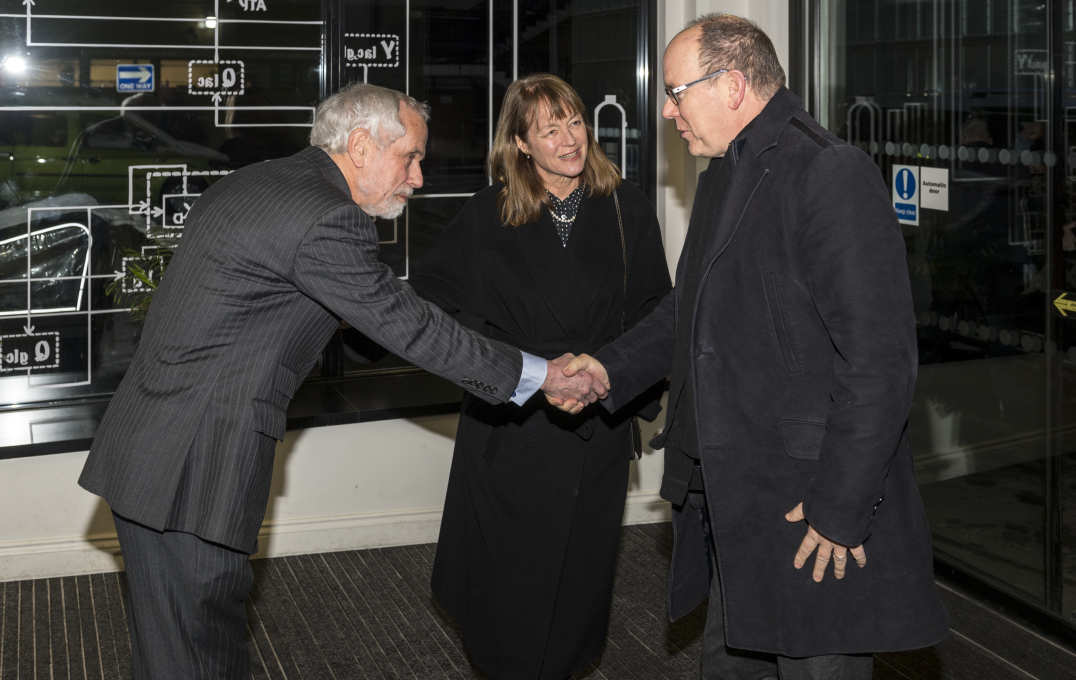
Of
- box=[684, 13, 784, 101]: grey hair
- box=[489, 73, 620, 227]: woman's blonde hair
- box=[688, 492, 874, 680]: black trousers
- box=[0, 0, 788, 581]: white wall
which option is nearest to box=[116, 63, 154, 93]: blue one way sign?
box=[0, 0, 788, 581]: white wall

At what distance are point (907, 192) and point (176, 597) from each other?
3.25m

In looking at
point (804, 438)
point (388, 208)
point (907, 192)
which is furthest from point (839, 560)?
point (907, 192)

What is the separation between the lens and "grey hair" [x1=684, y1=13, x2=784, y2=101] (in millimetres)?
2641

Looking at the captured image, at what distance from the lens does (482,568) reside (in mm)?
3766

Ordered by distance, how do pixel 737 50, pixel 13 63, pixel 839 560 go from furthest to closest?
pixel 13 63 < pixel 737 50 < pixel 839 560

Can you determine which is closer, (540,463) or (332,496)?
(540,463)

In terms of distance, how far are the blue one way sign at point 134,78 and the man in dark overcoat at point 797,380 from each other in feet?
9.74

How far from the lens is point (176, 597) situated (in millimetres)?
2744

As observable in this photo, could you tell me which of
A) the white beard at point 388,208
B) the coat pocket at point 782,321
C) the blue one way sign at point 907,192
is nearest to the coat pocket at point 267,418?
the white beard at point 388,208

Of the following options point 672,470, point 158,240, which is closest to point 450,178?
point 158,240

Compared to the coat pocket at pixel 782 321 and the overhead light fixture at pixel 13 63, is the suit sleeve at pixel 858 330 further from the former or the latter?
the overhead light fixture at pixel 13 63

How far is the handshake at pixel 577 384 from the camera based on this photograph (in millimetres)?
3365

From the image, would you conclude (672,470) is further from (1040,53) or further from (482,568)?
(1040,53)

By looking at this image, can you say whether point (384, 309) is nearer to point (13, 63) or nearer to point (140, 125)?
point (140, 125)
